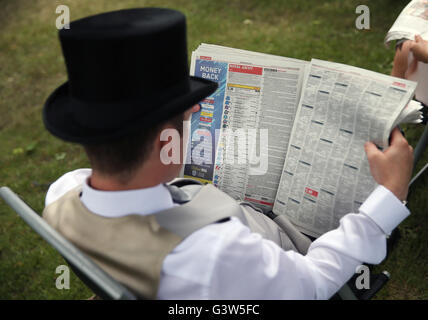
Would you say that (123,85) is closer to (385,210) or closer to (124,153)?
(124,153)

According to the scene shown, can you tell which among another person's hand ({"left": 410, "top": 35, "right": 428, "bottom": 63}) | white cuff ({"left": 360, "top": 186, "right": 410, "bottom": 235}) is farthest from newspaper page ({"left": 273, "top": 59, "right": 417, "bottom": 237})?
another person's hand ({"left": 410, "top": 35, "right": 428, "bottom": 63})

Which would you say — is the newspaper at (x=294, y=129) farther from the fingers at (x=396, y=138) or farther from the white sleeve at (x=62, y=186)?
the white sleeve at (x=62, y=186)

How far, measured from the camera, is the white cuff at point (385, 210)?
1014mm

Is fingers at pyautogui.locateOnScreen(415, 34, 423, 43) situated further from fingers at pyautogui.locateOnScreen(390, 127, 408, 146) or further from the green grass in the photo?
the green grass

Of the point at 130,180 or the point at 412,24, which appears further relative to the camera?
the point at 412,24

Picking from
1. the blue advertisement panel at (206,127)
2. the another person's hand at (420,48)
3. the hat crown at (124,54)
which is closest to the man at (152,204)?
the hat crown at (124,54)

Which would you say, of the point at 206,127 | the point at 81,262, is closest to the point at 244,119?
the point at 206,127

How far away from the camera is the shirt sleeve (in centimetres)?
83

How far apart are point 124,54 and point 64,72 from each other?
3.81 meters

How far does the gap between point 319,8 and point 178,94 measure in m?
3.95

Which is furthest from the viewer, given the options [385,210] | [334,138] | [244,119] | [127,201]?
[244,119]

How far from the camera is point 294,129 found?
126 centimetres
